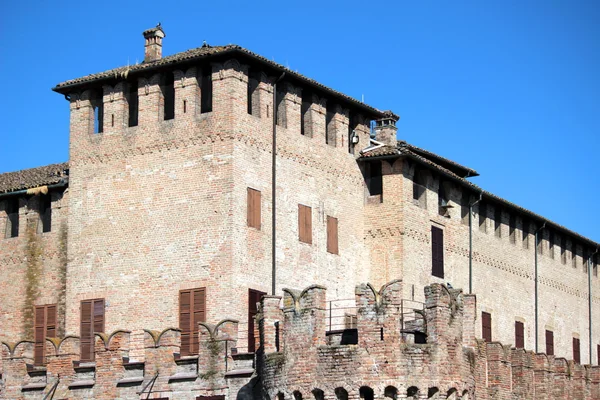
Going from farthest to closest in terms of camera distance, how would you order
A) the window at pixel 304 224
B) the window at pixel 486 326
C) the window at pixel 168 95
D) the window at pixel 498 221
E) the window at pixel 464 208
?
the window at pixel 498 221 < the window at pixel 464 208 < the window at pixel 486 326 < the window at pixel 304 224 < the window at pixel 168 95

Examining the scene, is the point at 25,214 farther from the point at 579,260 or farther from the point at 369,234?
the point at 579,260

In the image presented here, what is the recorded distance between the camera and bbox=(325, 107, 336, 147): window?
49812 mm

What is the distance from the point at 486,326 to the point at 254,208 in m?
13.2

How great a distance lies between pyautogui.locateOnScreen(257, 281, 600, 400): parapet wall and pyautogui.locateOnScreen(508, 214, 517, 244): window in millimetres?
17887

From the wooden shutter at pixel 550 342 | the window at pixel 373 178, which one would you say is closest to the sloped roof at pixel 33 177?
the window at pixel 373 178

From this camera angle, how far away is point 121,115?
157ft

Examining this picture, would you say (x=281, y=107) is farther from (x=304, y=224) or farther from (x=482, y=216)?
(x=482, y=216)

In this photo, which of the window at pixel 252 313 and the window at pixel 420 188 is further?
the window at pixel 420 188

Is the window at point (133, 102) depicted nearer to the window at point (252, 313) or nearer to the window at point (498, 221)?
the window at point (252, 313)

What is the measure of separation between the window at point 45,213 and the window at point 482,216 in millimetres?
16444

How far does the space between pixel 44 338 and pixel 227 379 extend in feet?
33.3

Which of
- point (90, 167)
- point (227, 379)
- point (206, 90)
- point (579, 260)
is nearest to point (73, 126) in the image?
point (90, 167)

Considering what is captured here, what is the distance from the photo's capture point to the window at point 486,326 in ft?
178

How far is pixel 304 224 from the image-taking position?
47.5 metres
